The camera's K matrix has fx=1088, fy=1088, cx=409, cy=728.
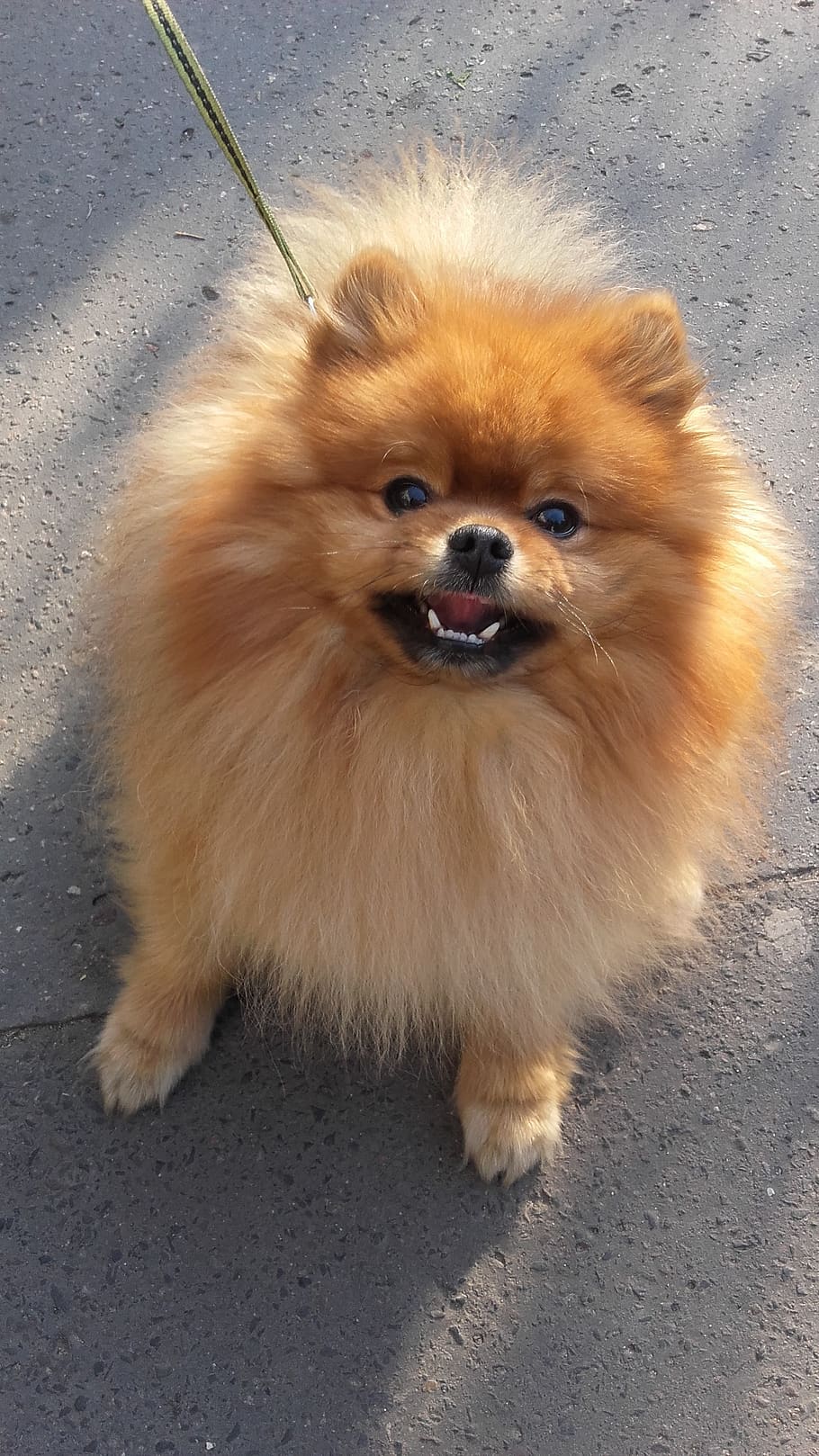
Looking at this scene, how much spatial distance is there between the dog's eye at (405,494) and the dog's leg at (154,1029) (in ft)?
3.10

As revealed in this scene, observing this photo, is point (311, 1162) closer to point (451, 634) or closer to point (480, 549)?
point (451, 634)

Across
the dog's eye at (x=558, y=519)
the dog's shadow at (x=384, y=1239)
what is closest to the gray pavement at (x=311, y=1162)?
the dog's shadow at (x=384, y=1239)

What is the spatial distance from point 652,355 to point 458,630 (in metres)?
0.48

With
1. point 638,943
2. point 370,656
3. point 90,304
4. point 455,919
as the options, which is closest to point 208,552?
point 370,656

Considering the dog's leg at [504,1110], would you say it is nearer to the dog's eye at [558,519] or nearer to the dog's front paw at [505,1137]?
the dog's front paw at [505,1137]

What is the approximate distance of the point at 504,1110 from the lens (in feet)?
6.51

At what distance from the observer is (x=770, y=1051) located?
7.32ft

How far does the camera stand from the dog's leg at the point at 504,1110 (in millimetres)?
1981

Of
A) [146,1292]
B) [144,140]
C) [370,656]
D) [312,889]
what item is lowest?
[146,1292]

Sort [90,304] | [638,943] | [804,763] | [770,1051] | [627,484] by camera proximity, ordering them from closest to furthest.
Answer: [627,484], [638,943], [770,1051], [804,763], [90,304]

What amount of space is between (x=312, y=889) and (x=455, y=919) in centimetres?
22

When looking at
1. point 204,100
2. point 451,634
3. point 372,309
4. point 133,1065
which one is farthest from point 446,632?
point 133,1065

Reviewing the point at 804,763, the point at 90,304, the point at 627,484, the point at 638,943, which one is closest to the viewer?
the point at 627,484

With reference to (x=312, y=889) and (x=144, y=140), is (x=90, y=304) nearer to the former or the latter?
(x=144, y=140)
